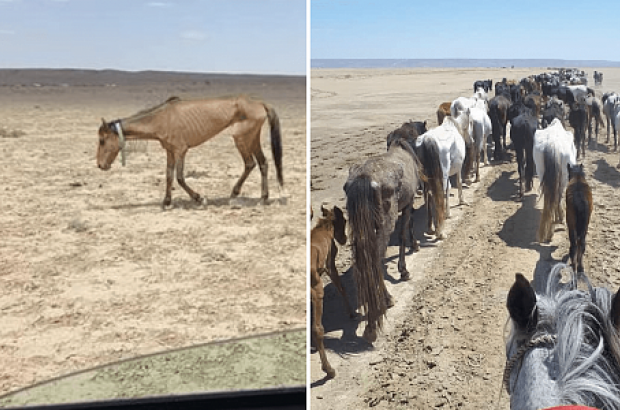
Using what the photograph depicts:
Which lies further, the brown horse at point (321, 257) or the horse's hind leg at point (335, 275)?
the horse's hind leg at point (335, 275)

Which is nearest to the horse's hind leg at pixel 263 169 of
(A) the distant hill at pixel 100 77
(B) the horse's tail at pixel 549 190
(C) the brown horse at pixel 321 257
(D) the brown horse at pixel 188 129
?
(D) the brown horse at pixel 188 129

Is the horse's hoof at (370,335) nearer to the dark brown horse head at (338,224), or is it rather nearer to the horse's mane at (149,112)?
the dark brown horse head at (338,224)

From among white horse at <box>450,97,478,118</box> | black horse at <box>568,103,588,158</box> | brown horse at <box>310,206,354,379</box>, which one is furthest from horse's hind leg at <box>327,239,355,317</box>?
black horse at <box>568,103,588,158</box>

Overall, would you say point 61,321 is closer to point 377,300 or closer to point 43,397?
point 43,397

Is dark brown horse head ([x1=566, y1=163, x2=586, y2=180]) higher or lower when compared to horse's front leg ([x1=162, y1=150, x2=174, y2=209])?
higher

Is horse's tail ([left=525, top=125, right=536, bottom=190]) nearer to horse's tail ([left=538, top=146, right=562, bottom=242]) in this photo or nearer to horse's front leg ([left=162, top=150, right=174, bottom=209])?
horse's tail ([left=538, top=146, right=562, bottom=242])

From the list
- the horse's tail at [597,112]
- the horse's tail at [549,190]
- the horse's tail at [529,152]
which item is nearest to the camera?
the horse's tail at [549,190]

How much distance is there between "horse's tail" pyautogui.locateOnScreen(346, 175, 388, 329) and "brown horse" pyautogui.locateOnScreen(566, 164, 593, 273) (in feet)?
4.01

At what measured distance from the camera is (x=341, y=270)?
3.58 m

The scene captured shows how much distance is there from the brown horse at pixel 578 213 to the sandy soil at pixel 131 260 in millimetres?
1817

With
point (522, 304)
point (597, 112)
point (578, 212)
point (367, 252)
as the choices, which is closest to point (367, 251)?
point (367, 252)

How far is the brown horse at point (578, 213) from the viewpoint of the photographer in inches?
123

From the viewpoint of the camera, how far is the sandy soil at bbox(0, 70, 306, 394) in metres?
3.71

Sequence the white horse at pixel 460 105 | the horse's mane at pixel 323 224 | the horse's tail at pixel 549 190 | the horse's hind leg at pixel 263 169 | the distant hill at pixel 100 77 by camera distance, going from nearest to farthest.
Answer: the horse's mane at pixel 323 224
the horse's tail at pixel 549 190
the white horse at pixel 460 105
the horse's hind leg at pixel 263 169
the distant hill at pixel 100 77
